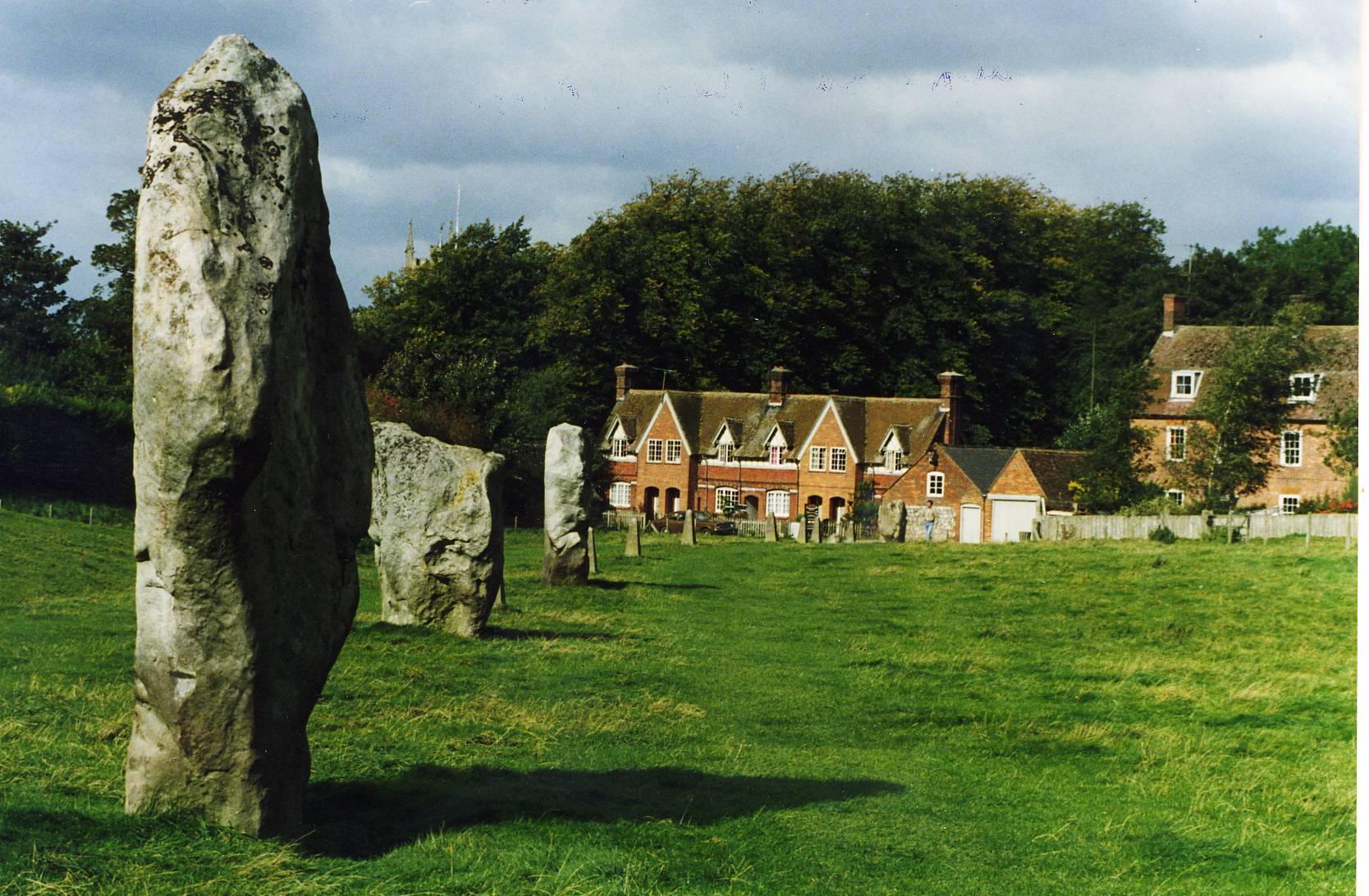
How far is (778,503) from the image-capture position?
73.4 metres

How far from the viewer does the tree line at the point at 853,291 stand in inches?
2808

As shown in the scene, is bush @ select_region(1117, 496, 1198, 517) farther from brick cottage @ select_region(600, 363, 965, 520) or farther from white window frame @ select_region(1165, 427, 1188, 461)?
brick cottage @ select_region(600, 363, 965, 520)

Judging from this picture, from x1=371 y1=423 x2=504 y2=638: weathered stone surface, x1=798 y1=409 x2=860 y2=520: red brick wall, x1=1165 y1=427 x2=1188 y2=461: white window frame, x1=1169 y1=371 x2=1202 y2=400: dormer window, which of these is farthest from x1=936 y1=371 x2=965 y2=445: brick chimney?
x1=371 y1=423 x2=504 y2=638: weathered stone surface

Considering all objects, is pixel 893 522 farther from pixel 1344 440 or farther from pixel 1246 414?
pixel 1344 440

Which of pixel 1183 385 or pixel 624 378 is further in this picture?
pixel 624 378

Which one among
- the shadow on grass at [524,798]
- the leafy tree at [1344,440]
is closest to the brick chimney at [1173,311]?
the leafy tree at [1344,440]

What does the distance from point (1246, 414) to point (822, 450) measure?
28057 millimetres

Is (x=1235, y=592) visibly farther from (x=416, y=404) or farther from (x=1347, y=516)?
(x=416, y=404)

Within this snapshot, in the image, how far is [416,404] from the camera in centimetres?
5250

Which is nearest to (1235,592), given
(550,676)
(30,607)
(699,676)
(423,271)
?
(699,676)

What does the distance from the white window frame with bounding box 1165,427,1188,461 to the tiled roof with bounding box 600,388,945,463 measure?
1287cm

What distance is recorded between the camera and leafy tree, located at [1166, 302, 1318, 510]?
46.1m

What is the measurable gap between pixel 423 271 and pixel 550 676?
58.8 m

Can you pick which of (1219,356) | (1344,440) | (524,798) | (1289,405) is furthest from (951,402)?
(524,798)
